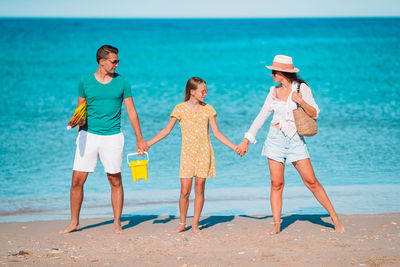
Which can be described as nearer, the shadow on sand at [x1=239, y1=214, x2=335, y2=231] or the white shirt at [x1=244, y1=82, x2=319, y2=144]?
the white shirt at [x1=244, y1=82, x2=319, y2=144]

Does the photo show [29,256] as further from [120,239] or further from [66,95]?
[66,95]

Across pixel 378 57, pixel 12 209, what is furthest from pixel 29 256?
Answer: pixel 378 57

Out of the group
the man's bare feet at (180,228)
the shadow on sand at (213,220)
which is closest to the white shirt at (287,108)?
the shadow on sand at (213,220)

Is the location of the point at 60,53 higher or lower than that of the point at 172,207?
higher

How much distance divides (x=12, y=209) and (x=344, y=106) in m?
12.3

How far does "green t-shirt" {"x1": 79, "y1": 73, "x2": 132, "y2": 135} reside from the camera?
219 inches

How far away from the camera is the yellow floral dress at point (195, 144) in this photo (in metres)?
5.75

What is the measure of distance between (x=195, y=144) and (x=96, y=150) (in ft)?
3.06

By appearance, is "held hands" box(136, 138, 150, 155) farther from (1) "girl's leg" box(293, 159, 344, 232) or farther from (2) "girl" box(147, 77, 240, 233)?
(1) "girl's leg" box(293, 159, 344, 232)

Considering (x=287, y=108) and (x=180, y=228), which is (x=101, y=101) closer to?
(x=180, y=228)

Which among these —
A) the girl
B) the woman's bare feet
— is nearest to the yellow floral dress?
the girl

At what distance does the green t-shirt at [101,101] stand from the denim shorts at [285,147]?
1459 mm

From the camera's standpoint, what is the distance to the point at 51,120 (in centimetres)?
1519

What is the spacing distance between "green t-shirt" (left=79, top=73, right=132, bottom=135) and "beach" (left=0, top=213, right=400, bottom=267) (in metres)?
1.05
